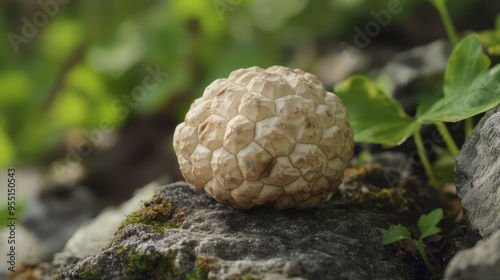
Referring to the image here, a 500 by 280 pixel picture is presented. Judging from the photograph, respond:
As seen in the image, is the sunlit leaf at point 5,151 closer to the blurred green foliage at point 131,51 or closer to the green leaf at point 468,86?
the blurred green foliage at point 131,51

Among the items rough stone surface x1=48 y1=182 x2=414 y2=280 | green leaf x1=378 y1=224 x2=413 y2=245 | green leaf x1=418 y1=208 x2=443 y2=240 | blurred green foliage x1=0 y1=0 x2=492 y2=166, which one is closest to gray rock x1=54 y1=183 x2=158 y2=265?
rough stone surface x1=48 y1=182 x2=414 y2=280

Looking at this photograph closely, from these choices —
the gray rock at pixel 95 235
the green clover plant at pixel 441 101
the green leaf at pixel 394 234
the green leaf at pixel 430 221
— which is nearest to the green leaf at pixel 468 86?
the green clover plant at pixel 441 101

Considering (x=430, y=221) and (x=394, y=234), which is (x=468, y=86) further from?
(x=394, y=234)

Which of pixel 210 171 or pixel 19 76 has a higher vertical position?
pixel 19 76

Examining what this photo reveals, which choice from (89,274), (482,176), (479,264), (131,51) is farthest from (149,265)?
(131,51)

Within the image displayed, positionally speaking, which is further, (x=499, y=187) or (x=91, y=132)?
(x=91, y=132)

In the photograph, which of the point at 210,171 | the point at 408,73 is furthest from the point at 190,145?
the point at 408,73

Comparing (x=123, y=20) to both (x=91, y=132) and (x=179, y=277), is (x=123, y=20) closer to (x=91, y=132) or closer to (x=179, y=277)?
(x=91, y=132)

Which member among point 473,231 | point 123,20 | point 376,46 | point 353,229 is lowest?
point 473,231
